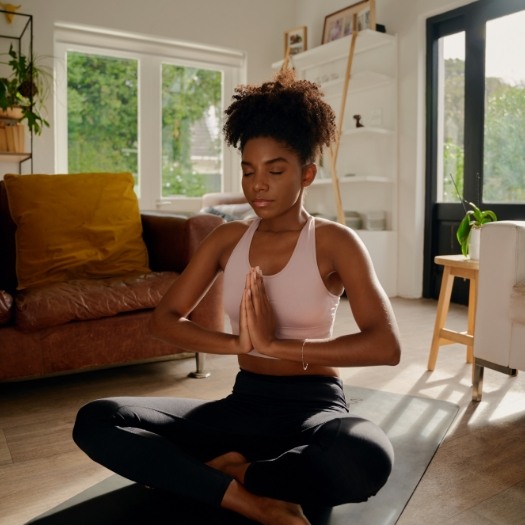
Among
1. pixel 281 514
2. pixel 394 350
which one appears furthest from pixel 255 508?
pixel 394 350

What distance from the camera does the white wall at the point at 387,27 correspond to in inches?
175

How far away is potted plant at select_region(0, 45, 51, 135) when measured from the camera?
3936 millimetres

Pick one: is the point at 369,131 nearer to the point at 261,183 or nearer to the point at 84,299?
the point at 84,299

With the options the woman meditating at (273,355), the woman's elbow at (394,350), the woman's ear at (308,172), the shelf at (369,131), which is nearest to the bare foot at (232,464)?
the woman meditating at (273,355)

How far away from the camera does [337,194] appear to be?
15.0 feet

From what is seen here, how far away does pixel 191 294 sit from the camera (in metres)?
1.44

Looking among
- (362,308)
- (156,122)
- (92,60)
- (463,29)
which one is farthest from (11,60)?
(362,308)

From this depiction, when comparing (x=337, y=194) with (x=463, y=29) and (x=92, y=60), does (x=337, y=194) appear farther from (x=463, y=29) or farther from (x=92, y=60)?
(x=92, y=60)

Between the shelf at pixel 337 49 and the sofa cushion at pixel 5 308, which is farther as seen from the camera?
the shelf at pixel 337 49

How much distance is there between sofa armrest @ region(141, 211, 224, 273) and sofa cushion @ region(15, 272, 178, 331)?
152 millimetres

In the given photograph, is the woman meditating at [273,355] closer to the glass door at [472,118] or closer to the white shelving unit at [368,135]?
the glass door at [472,118]

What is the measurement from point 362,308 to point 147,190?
416cm

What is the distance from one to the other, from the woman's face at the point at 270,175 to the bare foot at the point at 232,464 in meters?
0.51

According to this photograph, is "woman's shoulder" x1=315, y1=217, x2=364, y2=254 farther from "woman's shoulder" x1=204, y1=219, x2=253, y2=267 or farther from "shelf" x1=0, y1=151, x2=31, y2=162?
"shelf" x1=0, y1=151, x2=31, y2=162
